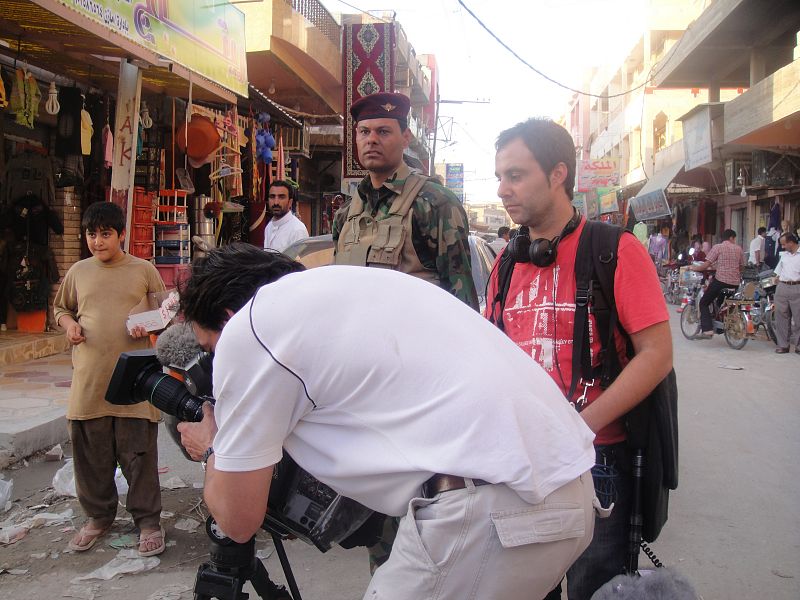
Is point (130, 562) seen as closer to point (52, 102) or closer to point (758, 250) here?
point (52, 102)

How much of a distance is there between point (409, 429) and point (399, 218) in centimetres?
183

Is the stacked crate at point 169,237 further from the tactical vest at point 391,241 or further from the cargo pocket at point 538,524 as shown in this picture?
the cargo pocket at point 538,524

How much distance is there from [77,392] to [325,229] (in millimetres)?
15024

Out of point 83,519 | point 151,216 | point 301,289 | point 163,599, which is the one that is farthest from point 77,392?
point 151,216

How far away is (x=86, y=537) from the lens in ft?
12.2

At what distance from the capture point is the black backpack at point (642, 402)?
1.98 metres

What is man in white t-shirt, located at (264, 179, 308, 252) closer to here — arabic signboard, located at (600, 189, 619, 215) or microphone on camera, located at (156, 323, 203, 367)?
microphone on camera, located at (156, 323, 203, 367)

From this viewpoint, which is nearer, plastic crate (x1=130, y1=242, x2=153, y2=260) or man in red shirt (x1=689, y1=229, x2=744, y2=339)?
plastic crate (x1=130, y1=242, x2=153, y2=260)

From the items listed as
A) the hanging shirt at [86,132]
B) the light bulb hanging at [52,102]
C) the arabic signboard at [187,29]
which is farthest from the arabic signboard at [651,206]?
the light bulb hanging at [52,102]

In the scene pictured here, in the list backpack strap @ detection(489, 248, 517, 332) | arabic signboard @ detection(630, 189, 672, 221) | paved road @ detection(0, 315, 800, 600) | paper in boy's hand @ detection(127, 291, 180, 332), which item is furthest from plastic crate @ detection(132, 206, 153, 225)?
arabic signboard @ detection(630, 189, 672, 221)

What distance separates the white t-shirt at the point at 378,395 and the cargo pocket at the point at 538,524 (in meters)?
0.04

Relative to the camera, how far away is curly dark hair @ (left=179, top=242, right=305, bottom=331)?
1615mm

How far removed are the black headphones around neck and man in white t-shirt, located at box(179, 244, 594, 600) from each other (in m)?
0.71

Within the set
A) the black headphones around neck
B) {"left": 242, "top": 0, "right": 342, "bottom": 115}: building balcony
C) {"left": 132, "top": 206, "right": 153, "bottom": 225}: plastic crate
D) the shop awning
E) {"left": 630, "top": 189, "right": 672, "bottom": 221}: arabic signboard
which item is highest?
{"left": 242, "top": 0, "right": 342, "bottom": 115}: building balcony
